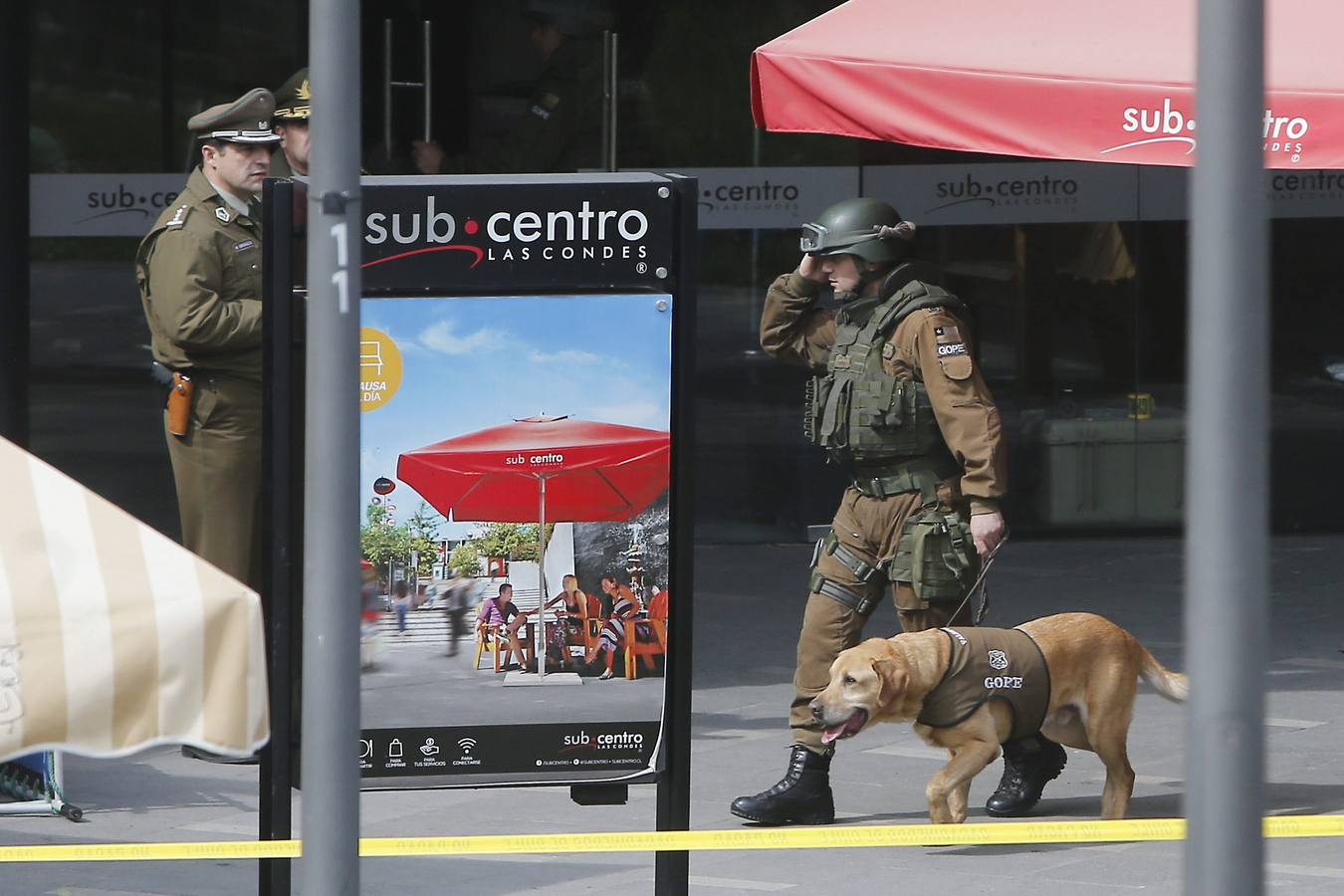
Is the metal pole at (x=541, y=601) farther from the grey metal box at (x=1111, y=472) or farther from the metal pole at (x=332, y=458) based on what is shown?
the grey metal box at (x=1111, y=472)

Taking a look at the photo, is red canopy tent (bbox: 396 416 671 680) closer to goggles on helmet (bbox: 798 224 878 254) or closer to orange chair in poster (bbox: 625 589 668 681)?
orange chair in poster (bbox: 625 589 668 681)

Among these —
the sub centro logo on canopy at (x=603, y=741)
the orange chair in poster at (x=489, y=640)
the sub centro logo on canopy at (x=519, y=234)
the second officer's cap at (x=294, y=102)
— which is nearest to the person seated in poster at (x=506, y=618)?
the orange chair in poster at (x=489, y=640)

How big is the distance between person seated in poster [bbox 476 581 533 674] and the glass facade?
6570 mm

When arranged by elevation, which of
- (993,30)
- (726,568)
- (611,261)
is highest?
(993,30)

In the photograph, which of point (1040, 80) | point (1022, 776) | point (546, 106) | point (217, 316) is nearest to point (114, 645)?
point (217, 316)

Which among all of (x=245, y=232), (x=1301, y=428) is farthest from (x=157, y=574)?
(x=1301, y=428)

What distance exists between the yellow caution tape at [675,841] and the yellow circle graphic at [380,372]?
3.38 feet

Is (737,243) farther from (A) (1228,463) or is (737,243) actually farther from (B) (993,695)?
(A) (1228,463)

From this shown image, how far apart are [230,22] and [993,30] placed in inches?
234

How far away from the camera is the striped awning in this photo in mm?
3406

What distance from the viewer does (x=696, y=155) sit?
11773 mm

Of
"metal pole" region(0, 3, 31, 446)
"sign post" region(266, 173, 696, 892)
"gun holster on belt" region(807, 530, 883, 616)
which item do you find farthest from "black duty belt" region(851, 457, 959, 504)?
"metal pole" region(0, 3, 31, 446)

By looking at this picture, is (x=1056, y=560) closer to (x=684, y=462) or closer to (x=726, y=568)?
(x=726, y=568)

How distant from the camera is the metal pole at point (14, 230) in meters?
7.18
